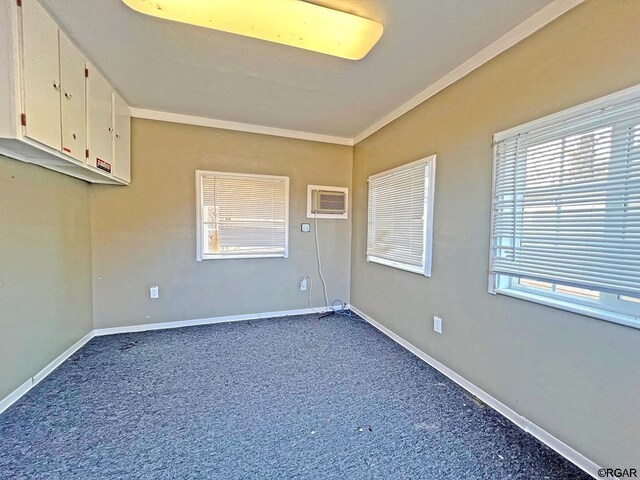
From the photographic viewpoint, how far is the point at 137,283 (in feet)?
10.7

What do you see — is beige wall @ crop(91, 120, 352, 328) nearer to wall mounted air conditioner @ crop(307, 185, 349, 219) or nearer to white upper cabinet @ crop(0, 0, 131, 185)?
wall mounted air conditioner @ crop(307, 185, 349, 219)

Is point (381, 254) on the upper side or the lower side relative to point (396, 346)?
upper

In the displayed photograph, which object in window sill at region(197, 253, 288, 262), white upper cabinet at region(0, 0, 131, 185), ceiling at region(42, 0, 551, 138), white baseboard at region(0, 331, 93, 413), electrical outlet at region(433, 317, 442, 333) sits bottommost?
white baseboard at region(0, 331, 93, 413)

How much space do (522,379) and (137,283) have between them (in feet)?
12.0

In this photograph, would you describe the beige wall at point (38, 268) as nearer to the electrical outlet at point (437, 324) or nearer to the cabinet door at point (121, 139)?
the cabinet door at point (121, 139)

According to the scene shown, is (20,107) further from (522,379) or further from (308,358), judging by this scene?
(522,379)

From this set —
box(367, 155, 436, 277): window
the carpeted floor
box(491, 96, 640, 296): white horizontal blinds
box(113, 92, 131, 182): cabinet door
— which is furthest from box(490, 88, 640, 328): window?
box(113, 92, 131, 182): cabinet door

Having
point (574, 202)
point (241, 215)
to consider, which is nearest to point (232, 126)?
point (241, 215)

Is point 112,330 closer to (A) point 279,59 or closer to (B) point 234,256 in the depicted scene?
(B) point 234,256

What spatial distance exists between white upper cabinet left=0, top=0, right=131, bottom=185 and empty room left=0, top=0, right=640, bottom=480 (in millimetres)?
14

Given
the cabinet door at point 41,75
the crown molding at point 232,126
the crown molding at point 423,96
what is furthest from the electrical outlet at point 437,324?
the cabinet door at point 41,75

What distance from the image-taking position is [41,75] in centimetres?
165

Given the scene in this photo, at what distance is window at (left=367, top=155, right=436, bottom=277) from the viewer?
2635mm

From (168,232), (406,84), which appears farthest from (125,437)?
(406,84)
